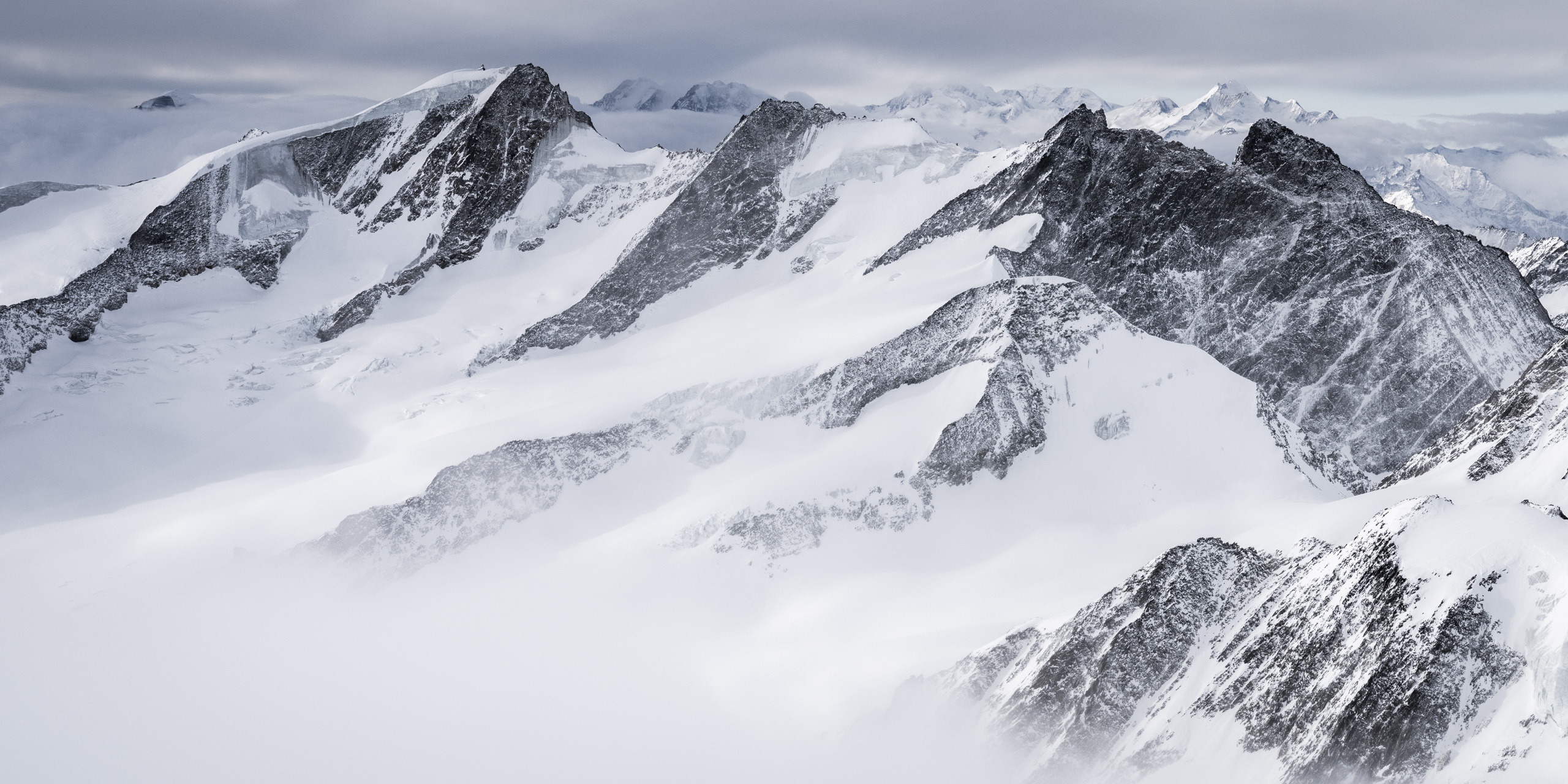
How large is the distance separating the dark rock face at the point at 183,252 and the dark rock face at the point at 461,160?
8563mm

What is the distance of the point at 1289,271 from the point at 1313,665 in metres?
63.2

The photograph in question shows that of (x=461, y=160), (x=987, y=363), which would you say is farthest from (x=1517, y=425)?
(x=461, y=160)

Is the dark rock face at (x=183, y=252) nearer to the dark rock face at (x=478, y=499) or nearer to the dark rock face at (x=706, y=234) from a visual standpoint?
the dark rock face at (x=706, y=234)

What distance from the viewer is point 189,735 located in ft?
235

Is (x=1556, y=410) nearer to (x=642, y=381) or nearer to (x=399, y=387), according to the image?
(x=642, y=381)

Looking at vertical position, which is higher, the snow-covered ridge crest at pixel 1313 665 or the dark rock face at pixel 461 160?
the dark rock face at pixel 461 160

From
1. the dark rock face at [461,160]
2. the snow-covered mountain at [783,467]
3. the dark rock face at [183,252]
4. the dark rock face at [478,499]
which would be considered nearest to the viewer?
the snow-covered mountain at [783,467]

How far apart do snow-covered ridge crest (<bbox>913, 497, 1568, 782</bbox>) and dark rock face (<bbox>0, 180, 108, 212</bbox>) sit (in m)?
154

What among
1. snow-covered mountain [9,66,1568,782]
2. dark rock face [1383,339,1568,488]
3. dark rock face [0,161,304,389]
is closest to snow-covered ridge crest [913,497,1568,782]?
snow-covered mountain [9,66,1568,782]

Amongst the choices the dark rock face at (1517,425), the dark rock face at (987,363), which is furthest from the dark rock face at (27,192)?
the dark rock face at (1517,425)

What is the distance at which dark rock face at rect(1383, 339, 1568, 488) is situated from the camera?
2645 inches

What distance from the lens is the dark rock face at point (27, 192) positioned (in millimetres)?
145750

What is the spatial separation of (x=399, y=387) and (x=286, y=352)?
1932 cm

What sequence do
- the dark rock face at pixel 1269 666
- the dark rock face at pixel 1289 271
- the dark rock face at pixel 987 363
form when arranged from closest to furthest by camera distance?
the dark rock face at pixel 1269 666 → the dark rock face at pixel 987 363 → the dark rock face at pixel 1289 271
